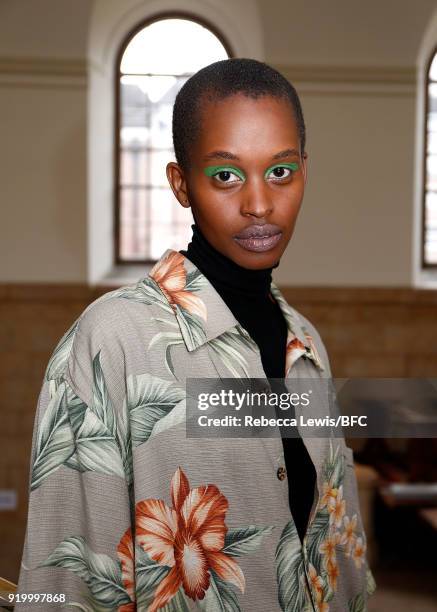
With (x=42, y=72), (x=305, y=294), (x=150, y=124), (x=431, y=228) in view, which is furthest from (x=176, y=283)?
(x=431, y=228)

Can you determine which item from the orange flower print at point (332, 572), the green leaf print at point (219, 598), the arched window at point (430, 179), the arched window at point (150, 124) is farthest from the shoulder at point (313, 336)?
the arched window at point (430, 179)

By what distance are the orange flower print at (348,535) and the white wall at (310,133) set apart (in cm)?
422

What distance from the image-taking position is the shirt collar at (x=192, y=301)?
1.08m

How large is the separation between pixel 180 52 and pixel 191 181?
206 inches

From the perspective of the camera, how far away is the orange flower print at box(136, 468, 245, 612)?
40.8 inches

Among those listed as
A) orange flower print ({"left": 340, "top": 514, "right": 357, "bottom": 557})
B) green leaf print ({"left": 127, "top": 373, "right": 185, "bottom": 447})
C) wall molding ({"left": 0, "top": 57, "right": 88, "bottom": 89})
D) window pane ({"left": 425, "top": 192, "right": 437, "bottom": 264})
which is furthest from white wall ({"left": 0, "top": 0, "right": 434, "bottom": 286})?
green leaf print ({"left": 127, "top": 373, "right": 185, "bottom": 447})

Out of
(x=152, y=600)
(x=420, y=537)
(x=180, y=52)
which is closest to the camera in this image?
(x=152, y=600)

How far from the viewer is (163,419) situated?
1.05 meters

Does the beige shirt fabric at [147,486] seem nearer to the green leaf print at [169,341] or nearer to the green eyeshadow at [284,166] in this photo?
the green leaf print at [169,341]

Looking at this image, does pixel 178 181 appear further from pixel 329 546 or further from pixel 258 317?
pixel 329 546

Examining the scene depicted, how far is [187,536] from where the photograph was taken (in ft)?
3.46

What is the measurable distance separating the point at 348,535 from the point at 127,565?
393 mm

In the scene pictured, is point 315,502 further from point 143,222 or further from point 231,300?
point 143,222

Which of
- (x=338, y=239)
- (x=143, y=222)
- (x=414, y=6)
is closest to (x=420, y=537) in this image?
(x=338, y=239)
